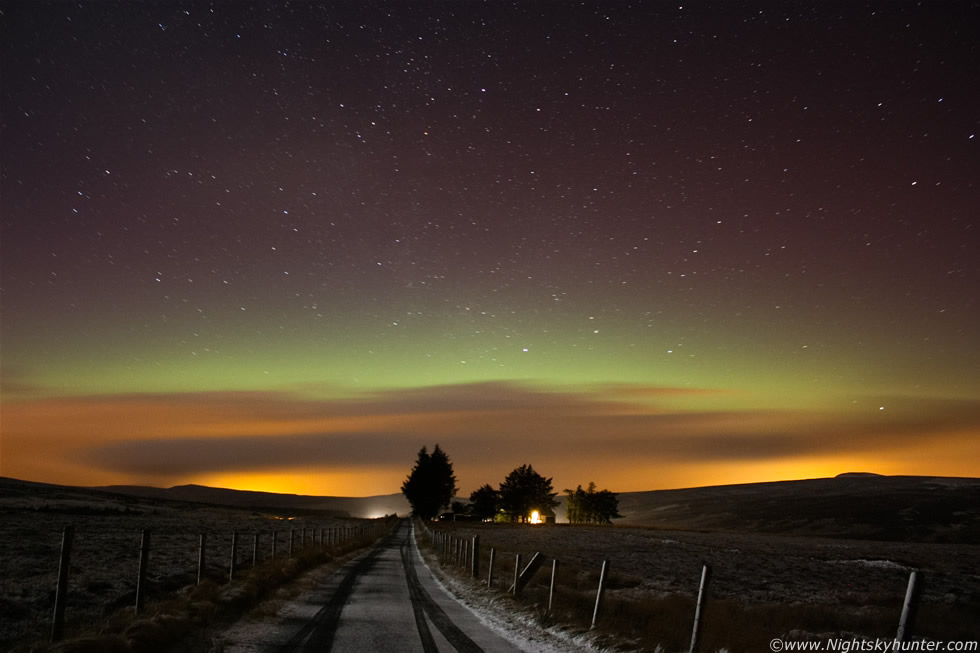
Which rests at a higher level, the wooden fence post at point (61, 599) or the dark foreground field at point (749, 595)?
the wooden fence post at point (61, 599)

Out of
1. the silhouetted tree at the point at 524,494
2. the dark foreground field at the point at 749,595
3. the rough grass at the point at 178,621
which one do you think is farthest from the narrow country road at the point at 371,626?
the silhouetted tree at the point at 524,494

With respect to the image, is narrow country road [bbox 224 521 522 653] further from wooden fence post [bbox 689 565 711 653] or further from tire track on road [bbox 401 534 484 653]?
wooden fence post [bbox 689 565 711 653]

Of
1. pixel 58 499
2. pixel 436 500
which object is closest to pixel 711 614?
pixel 58 499

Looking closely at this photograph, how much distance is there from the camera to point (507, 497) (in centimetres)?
14938

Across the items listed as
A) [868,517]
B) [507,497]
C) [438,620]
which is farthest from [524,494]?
[438,620]

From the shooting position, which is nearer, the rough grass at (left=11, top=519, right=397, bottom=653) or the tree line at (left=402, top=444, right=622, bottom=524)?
the rough grass at (left=11, top=519, right=397, bottom=653)

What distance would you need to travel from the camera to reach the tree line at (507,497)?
5556 inches

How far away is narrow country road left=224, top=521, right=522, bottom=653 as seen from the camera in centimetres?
1190

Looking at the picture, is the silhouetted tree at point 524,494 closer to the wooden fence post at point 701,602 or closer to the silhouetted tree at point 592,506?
the silhouetted tree at point 592,506

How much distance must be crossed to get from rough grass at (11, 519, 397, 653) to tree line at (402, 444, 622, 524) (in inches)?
4824

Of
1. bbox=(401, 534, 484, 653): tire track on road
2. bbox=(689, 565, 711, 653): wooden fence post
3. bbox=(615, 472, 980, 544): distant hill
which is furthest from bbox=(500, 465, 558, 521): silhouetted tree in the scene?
bbox=(689, 565, 711, 653): wooden fence post

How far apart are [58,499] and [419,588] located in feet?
328

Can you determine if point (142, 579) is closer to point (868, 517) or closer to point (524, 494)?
point (524, 494)

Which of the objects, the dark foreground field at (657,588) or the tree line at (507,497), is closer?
the dark foreground field at (657,588)
